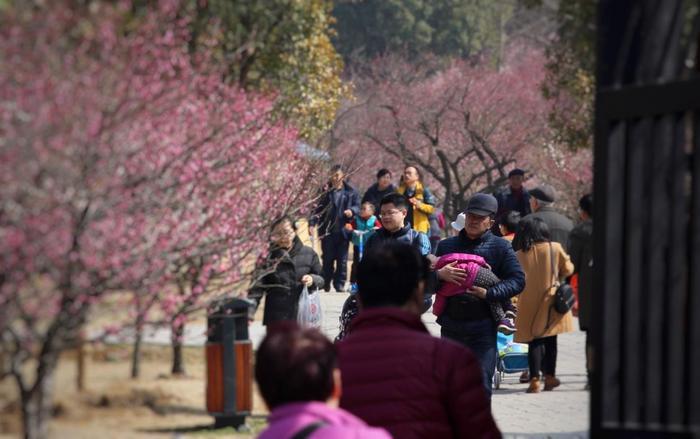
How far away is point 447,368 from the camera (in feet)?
13.5

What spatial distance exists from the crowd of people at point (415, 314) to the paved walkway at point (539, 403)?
25 centimetres

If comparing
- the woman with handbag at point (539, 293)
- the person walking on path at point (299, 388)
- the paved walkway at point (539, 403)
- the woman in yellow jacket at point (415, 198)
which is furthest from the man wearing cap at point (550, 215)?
the person walking on path at point (299, 388)

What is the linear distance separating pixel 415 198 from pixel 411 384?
38.9 ft

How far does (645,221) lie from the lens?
162 inches

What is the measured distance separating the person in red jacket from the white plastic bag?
19.5 ft

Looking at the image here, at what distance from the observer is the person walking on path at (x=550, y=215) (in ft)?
39.4

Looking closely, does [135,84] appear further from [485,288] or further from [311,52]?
[311,52]

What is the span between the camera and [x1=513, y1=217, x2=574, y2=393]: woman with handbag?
11031 mm

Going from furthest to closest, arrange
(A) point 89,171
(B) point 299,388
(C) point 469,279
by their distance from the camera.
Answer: (C) point 469,279 < (A) point 89,171 < (B) point 299,388

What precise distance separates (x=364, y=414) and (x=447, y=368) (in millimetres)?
302

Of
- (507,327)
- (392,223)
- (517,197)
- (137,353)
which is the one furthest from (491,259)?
(517,197)

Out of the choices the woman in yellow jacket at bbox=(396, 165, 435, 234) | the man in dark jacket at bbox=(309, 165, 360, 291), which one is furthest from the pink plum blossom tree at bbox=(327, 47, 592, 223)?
the woman in yellow jacket at bbox=(396, 165, 435, 234)

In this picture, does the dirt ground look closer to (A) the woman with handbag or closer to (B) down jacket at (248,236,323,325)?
(B) down jacket at (248,236,323,325)

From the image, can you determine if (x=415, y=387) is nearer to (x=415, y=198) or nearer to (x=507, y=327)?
(x=507, y=327)
